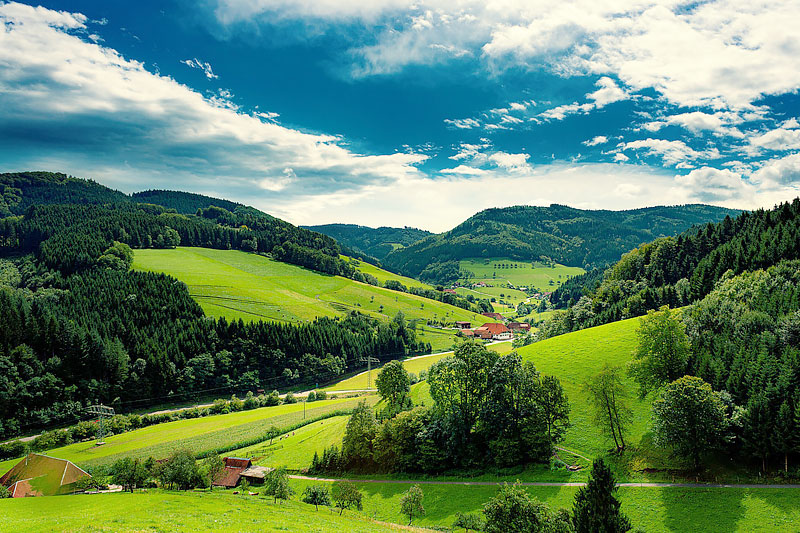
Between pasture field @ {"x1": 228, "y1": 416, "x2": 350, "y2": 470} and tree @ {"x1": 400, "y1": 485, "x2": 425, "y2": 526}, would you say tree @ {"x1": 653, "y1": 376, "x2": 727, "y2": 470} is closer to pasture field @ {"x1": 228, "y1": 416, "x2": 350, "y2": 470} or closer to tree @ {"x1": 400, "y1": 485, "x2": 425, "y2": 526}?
tree @ {"x1": 400, "y1": 485, "x2": 425, "y2": 526}

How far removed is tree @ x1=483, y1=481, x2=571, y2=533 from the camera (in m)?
31.5

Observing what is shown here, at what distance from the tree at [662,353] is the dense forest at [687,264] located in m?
36.4

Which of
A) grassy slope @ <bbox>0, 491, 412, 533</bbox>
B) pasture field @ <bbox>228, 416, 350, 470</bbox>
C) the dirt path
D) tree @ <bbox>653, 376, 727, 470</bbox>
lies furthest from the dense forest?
grassy slope @ <bbox>0, 491, 412, 533</bbox>

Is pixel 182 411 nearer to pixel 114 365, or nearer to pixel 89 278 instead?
pixel 114 365

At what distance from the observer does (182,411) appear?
108562 millimetres

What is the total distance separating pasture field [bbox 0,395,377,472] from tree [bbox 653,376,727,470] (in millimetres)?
62024

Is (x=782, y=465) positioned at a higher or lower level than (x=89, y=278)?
lower

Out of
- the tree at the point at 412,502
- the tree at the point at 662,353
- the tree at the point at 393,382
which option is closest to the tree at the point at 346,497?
the tree at the point at 412,502

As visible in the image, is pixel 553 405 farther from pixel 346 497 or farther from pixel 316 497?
pixel 316 497

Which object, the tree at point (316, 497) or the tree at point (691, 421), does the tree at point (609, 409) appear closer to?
the tree at point (691, 421)

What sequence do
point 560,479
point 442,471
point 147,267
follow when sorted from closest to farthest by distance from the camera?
point 560,479, point 442,471, point 147,267

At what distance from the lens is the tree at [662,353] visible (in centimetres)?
5706

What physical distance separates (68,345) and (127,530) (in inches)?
4477

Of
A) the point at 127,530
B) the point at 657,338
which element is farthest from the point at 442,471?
the point at 127,530
